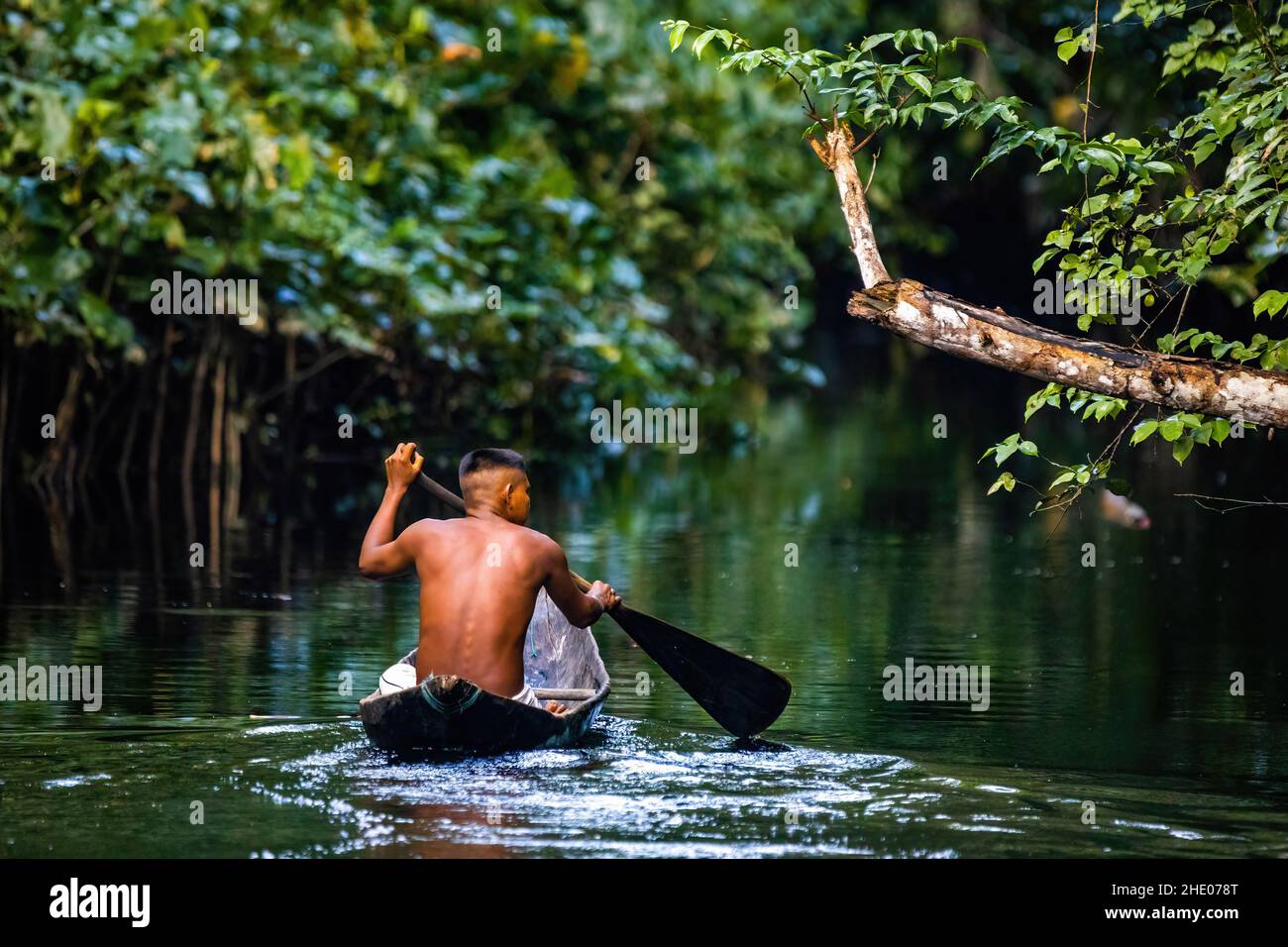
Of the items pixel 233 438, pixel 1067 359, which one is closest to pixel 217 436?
pixel 233 438

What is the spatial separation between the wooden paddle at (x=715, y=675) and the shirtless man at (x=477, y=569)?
31 centimetres

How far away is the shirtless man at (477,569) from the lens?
27.1ft

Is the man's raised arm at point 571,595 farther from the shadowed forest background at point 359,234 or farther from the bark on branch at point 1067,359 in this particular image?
the shadowed forest background at point 359,234

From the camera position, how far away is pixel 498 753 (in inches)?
320

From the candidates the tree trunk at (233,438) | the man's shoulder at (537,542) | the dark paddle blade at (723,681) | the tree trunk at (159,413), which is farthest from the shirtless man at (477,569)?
the tree trunk at (233,438)

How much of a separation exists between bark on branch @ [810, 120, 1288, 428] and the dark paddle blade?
1.71m

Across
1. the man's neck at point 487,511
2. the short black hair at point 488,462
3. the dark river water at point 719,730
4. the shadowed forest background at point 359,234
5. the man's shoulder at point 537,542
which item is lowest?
the dark river water at point 719,730

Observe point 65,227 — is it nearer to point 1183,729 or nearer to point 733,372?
point 1183,729

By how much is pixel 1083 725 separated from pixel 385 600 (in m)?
5.12

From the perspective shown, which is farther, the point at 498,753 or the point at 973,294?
the point at 973,294

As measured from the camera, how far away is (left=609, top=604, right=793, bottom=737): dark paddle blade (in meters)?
8.79

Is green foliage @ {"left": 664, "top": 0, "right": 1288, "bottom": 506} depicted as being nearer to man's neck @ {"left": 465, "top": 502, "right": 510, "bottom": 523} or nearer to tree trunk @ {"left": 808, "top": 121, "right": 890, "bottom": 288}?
tree trunk @ {"left": 808, "top": 121, "right": 890, "bottom": 288}

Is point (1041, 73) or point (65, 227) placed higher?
point (1041, 73)
